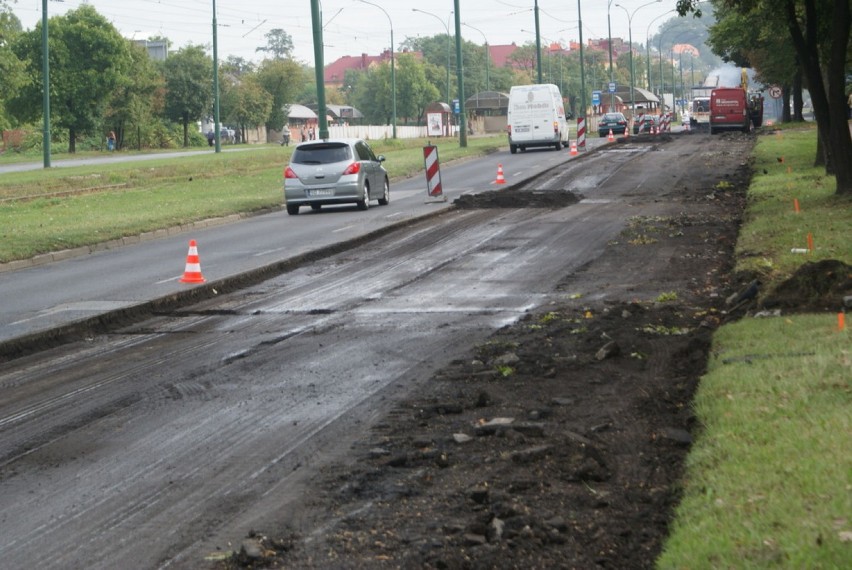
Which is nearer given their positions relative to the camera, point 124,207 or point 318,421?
point 318,421

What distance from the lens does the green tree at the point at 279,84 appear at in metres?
106

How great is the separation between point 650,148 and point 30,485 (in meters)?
44.7

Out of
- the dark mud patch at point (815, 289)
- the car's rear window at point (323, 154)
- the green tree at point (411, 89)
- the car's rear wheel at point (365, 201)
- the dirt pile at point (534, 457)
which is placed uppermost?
the green tree at point (411, 89)

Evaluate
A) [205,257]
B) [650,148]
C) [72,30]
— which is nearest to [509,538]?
[205,257]

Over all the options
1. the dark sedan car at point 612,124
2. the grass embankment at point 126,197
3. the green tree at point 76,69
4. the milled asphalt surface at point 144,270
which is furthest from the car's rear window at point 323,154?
the green tree at point 76,69

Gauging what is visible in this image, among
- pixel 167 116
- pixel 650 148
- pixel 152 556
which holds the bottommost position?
pixel 152 556

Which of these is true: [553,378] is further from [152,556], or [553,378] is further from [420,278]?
[420,278]

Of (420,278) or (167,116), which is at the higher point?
(167,116)

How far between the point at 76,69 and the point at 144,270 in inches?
2831

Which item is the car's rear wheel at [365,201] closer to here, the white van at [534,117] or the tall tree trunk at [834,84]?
the tall tree trunk at [834,84]

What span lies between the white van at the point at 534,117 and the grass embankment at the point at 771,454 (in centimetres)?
4247

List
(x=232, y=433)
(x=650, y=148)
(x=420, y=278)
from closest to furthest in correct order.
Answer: (x=232, y=433)
(x=420, y=278)
(x=650, y=148)

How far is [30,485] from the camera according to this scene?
264 inches

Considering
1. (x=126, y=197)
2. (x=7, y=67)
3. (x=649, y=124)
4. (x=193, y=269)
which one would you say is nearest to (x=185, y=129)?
(x=7, y=67)
